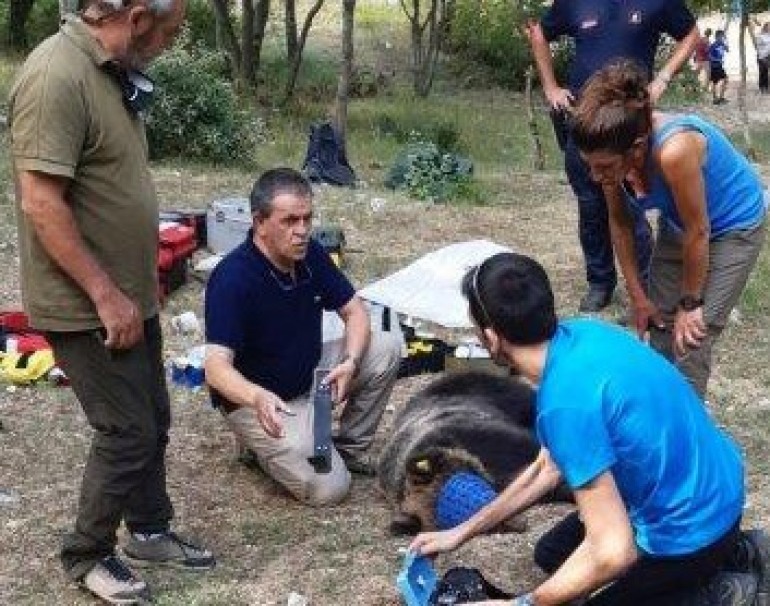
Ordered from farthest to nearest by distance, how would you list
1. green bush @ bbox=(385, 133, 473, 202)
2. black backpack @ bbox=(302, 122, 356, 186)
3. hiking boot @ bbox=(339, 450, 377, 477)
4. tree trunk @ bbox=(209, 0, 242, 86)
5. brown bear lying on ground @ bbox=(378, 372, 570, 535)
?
tree trunk @ bbox=(209, 0, 242, 86) < black backpack @ bbox=(302, 122, 356, 186) < green bush @ bbox=(385, 133, 473, 202) < hiking boot @ bbox=(339, 450, 377, 477) < brown bear lying on ground @ bbox=(378, 372, 570, 535)

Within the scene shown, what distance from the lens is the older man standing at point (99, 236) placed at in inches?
133

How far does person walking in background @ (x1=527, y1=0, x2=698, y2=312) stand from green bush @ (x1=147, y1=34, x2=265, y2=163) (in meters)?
4.55

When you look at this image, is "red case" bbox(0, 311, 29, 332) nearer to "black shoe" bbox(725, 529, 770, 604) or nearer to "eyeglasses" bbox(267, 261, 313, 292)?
"eyeglasses" bbox(267, 261, 313, 292)

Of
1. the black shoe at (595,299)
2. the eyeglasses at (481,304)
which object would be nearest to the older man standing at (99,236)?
the eyeglasses at (481,304)

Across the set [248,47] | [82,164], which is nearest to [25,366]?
[82,164]

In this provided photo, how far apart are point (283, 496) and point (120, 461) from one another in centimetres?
116

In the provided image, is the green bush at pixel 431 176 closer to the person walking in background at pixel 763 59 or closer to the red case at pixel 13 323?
the red case at pixel 13 323

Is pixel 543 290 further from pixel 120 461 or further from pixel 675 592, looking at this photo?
pixel 120 461

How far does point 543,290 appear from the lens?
287 centimetres

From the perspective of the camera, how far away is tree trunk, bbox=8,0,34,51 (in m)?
22.5

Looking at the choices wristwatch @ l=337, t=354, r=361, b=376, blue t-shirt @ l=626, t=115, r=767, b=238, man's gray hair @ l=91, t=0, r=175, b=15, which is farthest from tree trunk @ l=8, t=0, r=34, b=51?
man's gray hair @ l=91, t=0, r=175, b=15

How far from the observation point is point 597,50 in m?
6.71

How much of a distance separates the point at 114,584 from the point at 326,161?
691 cm

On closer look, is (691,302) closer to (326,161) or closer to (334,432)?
(334,432)
